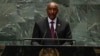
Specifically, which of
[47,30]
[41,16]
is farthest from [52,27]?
[41,16]

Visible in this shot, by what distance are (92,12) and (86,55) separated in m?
3.48

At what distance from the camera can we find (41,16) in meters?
8.21

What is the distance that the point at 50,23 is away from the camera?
18.2 ft

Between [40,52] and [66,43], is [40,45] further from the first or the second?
[66,43]

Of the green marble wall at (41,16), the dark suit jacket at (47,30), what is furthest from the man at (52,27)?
the green marble wall at (41,16)

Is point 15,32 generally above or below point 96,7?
below

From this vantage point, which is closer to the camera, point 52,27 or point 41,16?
point 52,27

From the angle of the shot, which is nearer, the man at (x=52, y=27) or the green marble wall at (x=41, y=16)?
the man at (x=52, y=27)

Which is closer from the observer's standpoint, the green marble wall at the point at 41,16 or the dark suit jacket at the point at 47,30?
the dark suit jacket at the point at 47,30

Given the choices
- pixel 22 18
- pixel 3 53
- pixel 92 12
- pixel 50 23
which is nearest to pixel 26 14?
pixel 22 18

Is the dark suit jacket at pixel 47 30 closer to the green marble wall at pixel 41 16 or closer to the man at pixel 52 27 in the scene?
the man at pixel 52 27

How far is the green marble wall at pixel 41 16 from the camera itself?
8.21 metres

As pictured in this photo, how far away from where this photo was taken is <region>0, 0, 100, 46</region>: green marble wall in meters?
8.21

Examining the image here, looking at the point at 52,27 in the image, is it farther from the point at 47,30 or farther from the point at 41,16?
the point at 41,16
